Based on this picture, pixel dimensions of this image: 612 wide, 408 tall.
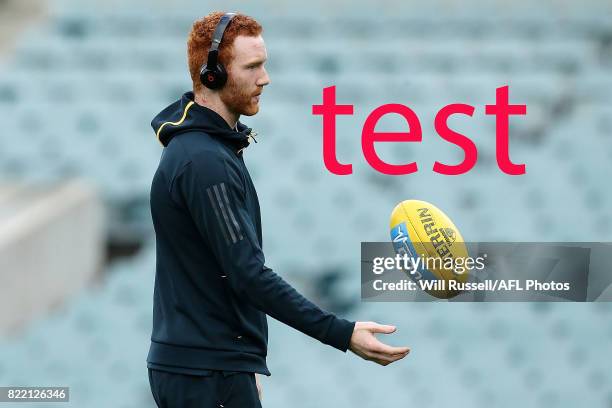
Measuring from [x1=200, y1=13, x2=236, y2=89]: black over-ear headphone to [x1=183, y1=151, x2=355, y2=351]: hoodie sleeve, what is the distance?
136 millimetres

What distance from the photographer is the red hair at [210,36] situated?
1.75m

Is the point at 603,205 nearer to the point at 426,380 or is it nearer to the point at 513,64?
the point at 513,64

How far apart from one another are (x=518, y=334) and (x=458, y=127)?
1214 mm

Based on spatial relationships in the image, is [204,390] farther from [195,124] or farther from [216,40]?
[216,40]

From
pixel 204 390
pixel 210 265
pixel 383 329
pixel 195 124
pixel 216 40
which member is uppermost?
pixel 216 40

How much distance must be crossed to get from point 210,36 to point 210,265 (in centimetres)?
37

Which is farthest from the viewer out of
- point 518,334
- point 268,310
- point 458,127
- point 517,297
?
point 458,127

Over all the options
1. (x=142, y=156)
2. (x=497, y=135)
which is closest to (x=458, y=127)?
(x=497, y=135)

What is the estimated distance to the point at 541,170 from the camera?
5.42m

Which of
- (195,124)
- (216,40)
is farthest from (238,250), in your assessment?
(216,40)

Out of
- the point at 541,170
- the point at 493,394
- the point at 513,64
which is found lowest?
the point at 493,394

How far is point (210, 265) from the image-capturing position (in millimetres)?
1756

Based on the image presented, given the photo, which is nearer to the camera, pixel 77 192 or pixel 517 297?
pixel 517 297

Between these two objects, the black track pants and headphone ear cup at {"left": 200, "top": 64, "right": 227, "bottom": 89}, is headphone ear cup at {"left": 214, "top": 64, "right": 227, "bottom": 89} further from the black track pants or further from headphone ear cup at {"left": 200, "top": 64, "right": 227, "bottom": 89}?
the black track pants
